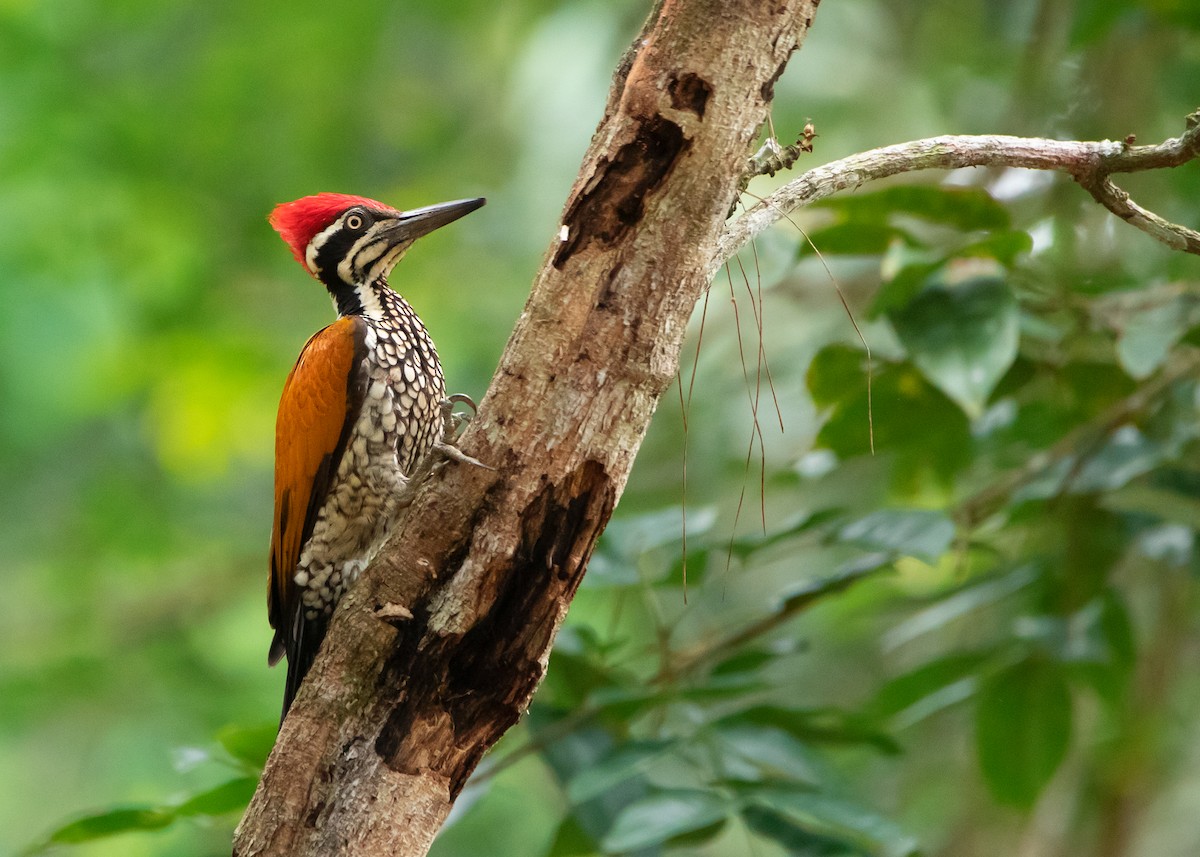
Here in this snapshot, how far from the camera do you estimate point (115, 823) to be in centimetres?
267

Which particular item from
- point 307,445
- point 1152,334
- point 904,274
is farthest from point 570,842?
point 1152,334

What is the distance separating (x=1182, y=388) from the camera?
3498mm

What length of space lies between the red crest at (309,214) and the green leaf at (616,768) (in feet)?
5.37

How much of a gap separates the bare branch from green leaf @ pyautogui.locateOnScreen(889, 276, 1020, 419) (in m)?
0.68

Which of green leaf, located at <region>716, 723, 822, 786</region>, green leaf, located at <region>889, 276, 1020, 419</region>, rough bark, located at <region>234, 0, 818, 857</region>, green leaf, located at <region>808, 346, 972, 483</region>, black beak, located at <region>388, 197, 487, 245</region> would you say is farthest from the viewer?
black beak, located at <region>388, 197, 487, 245</region>

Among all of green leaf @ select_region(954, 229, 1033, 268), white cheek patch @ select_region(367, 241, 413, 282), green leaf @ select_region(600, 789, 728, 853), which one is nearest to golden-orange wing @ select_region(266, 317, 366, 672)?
white cheek patch @ select_region(367, 241, 413, 282)

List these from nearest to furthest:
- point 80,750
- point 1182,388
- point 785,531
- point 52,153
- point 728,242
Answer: point 728,242, point 785,531, point 1182,388, point 52,153, point 80,750

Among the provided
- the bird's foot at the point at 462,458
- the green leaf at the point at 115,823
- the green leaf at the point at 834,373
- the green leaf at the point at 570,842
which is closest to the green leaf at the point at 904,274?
the green leaf at the point at 834,373

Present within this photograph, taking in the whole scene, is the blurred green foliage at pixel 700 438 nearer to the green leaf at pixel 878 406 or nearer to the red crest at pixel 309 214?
the green leaf at pixel 878 406

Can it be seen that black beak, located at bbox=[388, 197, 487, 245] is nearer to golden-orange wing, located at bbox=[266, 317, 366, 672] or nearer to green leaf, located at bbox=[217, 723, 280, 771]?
golden-orange wing, located at bbox=[266, 317, 366, 672]

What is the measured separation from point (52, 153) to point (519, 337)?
187 inches

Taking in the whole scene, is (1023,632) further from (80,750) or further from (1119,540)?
(80,750)

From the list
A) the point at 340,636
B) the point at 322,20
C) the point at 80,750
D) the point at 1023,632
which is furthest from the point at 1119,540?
the point at 80,750

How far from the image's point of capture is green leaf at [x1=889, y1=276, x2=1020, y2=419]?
2.77 m
